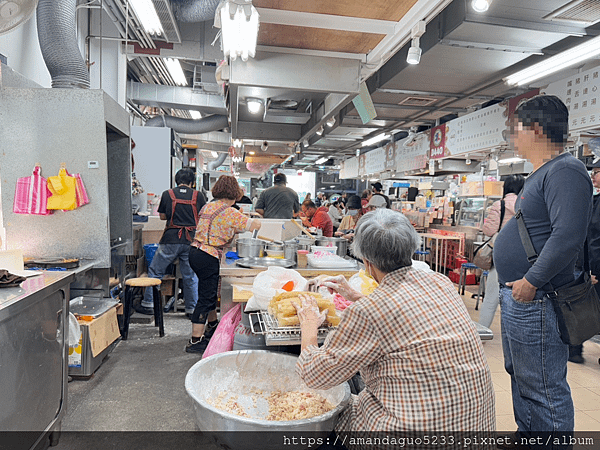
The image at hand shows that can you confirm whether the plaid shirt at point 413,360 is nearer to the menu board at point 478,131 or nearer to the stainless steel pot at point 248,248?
the stainless steel pot at point 248,248

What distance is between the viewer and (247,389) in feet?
6.63

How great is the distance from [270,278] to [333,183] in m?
25.4

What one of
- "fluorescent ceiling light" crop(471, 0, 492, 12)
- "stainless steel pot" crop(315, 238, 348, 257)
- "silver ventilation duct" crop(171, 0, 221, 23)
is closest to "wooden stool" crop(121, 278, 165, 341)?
"stainless steel pot" crop(315, 238, 348, 257)

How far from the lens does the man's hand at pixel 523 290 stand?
6.38 feet

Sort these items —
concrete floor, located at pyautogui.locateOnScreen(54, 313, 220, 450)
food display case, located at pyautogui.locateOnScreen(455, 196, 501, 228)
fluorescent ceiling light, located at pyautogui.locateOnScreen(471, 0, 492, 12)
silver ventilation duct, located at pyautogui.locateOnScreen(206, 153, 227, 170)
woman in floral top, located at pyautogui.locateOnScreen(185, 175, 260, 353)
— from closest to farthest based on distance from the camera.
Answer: concrete floor, located at pyautogui.locateOnScreen(54, 313, 220, 450)
fluorescent ceiling light, located at pyautogui.locateOnScreen(471, 0, 492, 12)
woman in floral top, located at pyautogui.locateOnScreen(185, 175, 260, 353)
food display case, located at pyautogui.locateOnScreen(455, 196, 501, 228)
silver ventilation duct, located at pyautogui.locateOnScreen(206, 153, 227, 170)

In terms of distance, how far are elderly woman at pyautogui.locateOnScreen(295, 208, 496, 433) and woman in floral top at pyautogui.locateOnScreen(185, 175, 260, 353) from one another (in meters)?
2.32

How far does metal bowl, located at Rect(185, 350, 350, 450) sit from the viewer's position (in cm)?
142

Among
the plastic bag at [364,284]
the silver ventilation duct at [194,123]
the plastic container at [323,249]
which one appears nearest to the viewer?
the plastic bag at [364,284]

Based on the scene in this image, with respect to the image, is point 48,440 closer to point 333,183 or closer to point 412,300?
point 412,300

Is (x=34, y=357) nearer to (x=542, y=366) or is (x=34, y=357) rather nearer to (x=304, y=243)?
(x=304, y=243)

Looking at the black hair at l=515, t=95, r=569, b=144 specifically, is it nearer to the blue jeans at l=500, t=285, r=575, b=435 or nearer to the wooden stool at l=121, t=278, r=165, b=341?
the blue jeans at l=500, t=285, r=575, b=435

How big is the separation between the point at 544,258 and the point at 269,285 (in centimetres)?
141

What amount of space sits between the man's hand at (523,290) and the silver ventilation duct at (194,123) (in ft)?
25.0

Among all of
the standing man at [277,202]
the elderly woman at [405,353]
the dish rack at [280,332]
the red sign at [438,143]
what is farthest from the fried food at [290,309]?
the red sign at [438,143]
